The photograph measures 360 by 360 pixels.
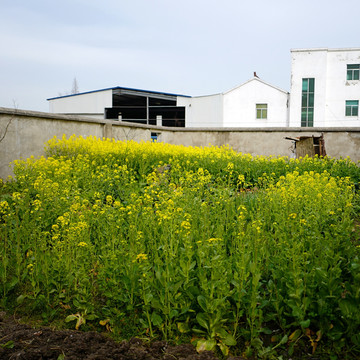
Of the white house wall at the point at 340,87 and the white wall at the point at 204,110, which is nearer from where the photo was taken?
the white wall at the point at 204,110

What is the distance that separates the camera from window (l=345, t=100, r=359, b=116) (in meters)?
30.5

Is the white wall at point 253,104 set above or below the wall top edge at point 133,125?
above

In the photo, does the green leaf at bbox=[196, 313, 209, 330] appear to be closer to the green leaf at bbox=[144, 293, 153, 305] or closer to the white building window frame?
the green leaf at bbox=[144, 293, 153, 305]

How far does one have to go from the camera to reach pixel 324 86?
100.0ft

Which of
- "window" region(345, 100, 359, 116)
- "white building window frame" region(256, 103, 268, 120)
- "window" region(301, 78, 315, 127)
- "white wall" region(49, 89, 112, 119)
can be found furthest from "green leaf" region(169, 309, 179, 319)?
"window" region(345, 100, 359, 116)

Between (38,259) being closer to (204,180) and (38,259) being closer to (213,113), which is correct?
(204,180)

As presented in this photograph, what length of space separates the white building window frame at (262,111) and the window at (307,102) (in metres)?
2.98

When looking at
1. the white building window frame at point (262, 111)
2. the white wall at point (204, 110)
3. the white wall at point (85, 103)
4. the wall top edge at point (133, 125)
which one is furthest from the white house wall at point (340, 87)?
the wall top edge at point (133, 125)

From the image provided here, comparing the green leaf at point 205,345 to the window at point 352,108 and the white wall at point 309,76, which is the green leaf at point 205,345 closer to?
the white wall at point 309,76

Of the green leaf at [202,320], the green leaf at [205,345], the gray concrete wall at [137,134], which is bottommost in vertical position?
the green leaf at [205,345]

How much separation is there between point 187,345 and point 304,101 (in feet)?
100

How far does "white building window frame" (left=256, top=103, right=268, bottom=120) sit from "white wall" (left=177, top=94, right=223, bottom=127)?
2963 millimetres

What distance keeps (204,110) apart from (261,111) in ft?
14.9

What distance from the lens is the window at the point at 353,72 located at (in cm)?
3028
